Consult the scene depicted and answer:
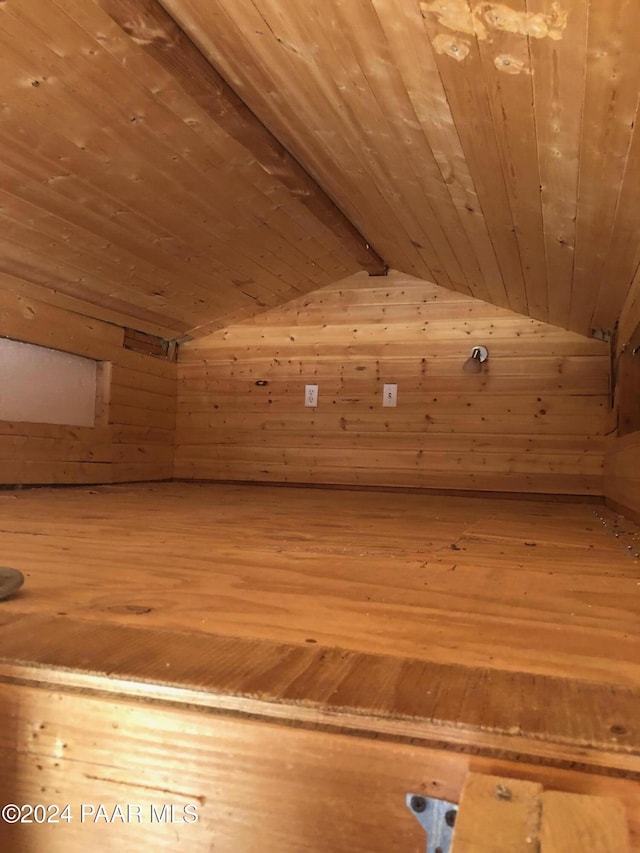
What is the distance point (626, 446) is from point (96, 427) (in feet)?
9.99

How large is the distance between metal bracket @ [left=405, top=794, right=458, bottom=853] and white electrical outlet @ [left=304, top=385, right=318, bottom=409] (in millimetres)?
4138

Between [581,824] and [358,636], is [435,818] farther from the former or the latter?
[358,636]

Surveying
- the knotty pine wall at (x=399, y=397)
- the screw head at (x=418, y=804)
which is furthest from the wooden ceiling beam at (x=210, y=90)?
the screw head at (x=418, y=804)

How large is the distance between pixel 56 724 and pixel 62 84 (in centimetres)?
207

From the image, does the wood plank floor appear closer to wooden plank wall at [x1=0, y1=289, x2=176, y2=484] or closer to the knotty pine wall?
wooden plank wall at [x1=0, y1=289, x2=176, y2=484]

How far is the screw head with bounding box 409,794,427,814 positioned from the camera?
559mm

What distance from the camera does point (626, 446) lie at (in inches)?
119

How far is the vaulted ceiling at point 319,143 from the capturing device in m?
1.46

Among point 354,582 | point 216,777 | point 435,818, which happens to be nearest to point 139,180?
point 354,582

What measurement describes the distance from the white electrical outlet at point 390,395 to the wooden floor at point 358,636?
2.64m

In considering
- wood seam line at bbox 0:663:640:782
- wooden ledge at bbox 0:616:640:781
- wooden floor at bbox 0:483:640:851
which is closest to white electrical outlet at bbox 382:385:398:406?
wooden floor at bbox 0:483:640:851

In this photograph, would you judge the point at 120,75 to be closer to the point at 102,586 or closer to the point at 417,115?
the point at 417,115

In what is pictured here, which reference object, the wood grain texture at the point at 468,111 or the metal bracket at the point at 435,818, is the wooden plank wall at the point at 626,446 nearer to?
the wood grain texture at the point at 468,111

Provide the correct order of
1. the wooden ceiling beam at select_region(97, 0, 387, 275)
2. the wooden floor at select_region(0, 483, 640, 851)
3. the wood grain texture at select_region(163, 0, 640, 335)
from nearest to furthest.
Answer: the wooden floor at select_region(0, 483, 640, 851)
the wood grain texture at select_region(163, 0, 640, 335)
the wooden ceiling beam at select_region(97, 0, 387, 275)
